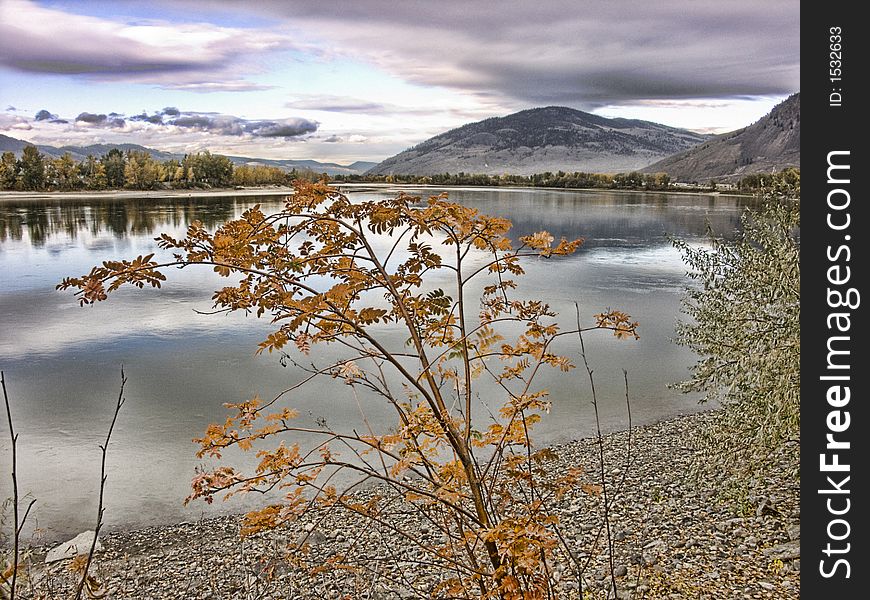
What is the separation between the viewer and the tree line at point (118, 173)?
80625 mm

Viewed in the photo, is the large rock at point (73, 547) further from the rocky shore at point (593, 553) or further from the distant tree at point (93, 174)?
the distant tree at point (93, 174)

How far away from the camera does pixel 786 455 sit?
7164mm

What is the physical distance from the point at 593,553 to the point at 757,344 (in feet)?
8.72

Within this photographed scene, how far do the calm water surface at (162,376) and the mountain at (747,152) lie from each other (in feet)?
409

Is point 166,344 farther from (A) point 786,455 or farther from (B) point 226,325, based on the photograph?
(A) point 786,455

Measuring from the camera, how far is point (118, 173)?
89.2 metres

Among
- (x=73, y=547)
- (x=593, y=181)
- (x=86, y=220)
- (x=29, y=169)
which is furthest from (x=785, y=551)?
(x=593, y=181)

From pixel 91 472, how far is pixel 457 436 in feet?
27.1

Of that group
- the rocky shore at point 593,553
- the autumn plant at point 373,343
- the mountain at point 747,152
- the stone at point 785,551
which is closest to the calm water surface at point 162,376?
the rocky shore at point 593,553

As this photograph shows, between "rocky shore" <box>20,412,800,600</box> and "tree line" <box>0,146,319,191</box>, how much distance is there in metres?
73.4

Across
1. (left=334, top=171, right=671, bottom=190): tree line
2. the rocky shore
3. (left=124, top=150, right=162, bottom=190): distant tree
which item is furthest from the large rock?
(left=124, top=150, right=162, bottom=190): distant tree
